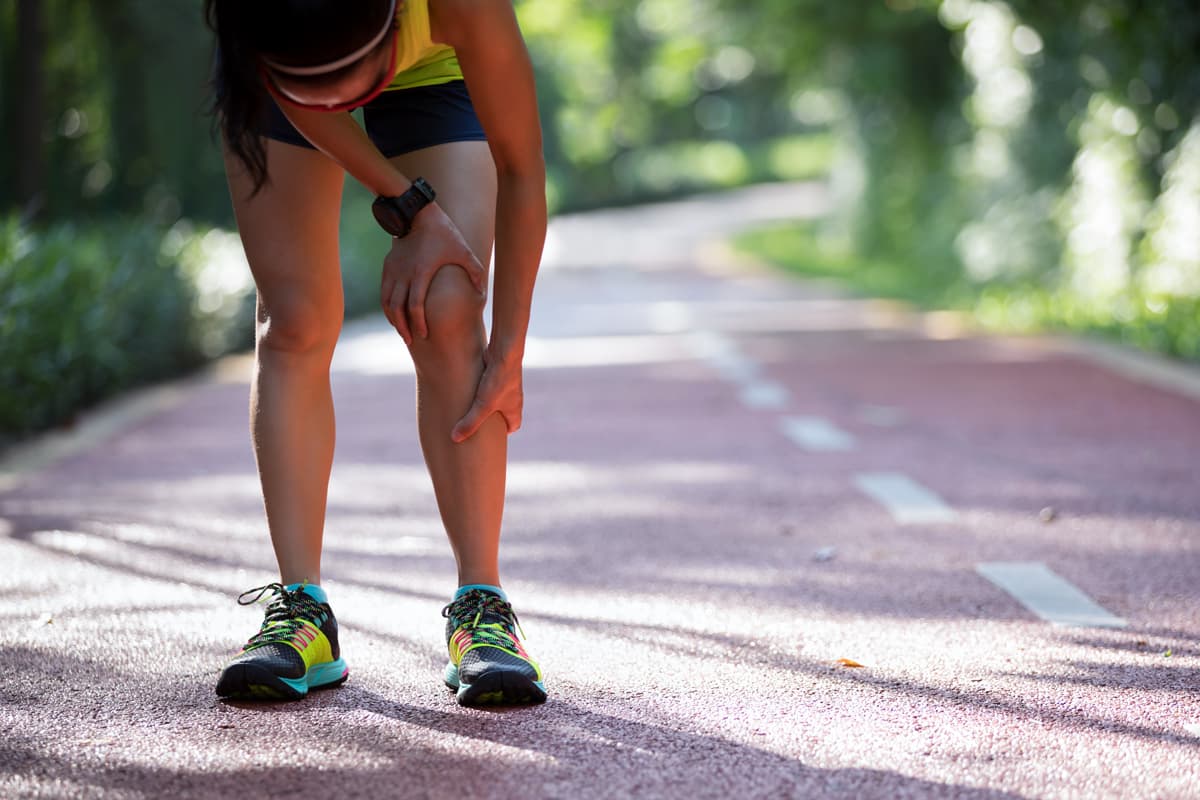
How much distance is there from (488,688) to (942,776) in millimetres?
869

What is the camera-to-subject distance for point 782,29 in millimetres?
23594

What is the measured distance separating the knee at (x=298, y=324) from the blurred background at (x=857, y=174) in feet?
1.60

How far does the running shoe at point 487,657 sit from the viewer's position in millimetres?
3080

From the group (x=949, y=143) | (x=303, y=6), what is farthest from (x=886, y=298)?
(x=303, y=6)

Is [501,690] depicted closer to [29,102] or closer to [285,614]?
[285,614]

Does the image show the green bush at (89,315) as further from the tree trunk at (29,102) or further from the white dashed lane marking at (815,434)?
the white dashed lane marking at (815,434)

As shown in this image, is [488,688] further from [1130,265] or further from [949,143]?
[949,143]

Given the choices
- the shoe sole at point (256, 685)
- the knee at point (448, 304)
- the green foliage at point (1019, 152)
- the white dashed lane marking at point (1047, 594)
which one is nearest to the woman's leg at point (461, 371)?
the knee at point (448, 304)

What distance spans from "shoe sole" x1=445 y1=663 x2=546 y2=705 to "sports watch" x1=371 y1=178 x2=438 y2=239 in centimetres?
86

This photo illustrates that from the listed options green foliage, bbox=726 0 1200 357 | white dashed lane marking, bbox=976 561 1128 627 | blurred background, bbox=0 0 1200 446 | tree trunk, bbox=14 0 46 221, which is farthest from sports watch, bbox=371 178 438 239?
green foliage, bbox=726 0 1200 357

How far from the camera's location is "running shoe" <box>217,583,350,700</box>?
3.12m

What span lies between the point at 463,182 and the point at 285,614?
3.04 feet

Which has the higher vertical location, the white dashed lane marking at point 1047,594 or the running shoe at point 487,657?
the running shoe at point 487,657

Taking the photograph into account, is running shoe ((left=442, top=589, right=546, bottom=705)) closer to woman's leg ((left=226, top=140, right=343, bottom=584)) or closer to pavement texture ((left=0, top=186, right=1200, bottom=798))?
pavement texture ((left=0, top=186, right=1200, bottom=798))
